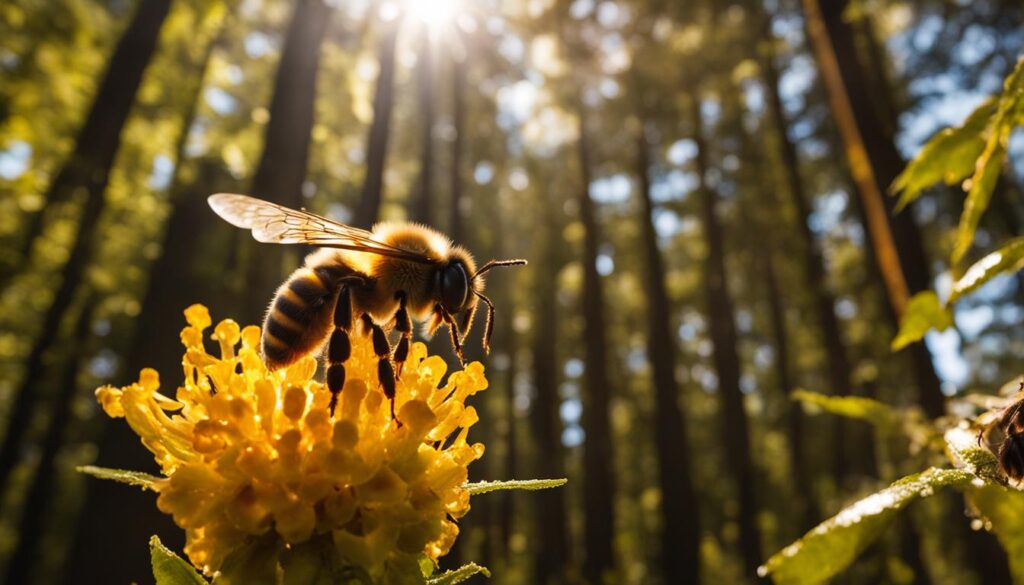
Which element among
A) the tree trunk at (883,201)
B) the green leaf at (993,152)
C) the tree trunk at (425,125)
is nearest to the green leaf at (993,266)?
the green leaf at (993,152)

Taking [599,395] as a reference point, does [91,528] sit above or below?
below

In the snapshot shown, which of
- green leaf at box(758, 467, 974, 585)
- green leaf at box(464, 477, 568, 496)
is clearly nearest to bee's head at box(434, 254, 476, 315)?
green leaf at box(464, 477, 568, 496)

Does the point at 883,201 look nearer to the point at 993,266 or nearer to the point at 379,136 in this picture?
the point at 993,266

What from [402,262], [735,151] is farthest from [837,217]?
[402,262]

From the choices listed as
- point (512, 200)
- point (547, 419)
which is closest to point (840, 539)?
point (547, 419)

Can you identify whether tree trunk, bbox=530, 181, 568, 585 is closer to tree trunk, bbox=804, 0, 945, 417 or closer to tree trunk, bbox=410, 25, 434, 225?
tree trunk, bbox=410, 25, 434, 225

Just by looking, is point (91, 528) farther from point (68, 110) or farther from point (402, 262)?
point (68, 110)
